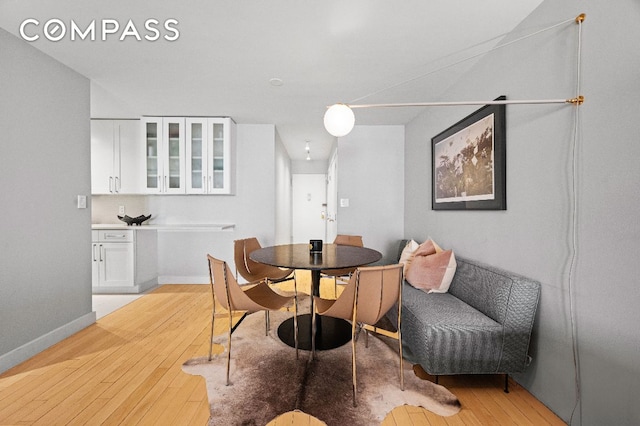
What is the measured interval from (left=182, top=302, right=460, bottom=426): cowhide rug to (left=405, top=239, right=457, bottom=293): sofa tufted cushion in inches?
24.7

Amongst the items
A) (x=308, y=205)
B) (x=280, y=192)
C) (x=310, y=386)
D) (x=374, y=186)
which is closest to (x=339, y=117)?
(x=310, y=386)

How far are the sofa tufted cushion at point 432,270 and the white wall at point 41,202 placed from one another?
3163 mm

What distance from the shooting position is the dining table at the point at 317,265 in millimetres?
1957

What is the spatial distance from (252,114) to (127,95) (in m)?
1.41

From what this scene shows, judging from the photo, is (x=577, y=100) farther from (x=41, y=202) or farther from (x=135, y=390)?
(x=41, y=202)

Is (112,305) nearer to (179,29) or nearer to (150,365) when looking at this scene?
(150,365)

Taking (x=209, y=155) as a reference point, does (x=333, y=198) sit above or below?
below

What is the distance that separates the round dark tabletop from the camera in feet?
6.21

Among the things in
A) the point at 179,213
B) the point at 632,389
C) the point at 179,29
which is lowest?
the point at 632,389

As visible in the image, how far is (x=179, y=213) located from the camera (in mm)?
4152

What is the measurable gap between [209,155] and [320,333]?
2857 millimetres

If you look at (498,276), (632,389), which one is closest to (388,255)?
(498,276)

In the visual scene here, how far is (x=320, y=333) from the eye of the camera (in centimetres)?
244

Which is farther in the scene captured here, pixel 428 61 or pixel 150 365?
pixel 428 61
